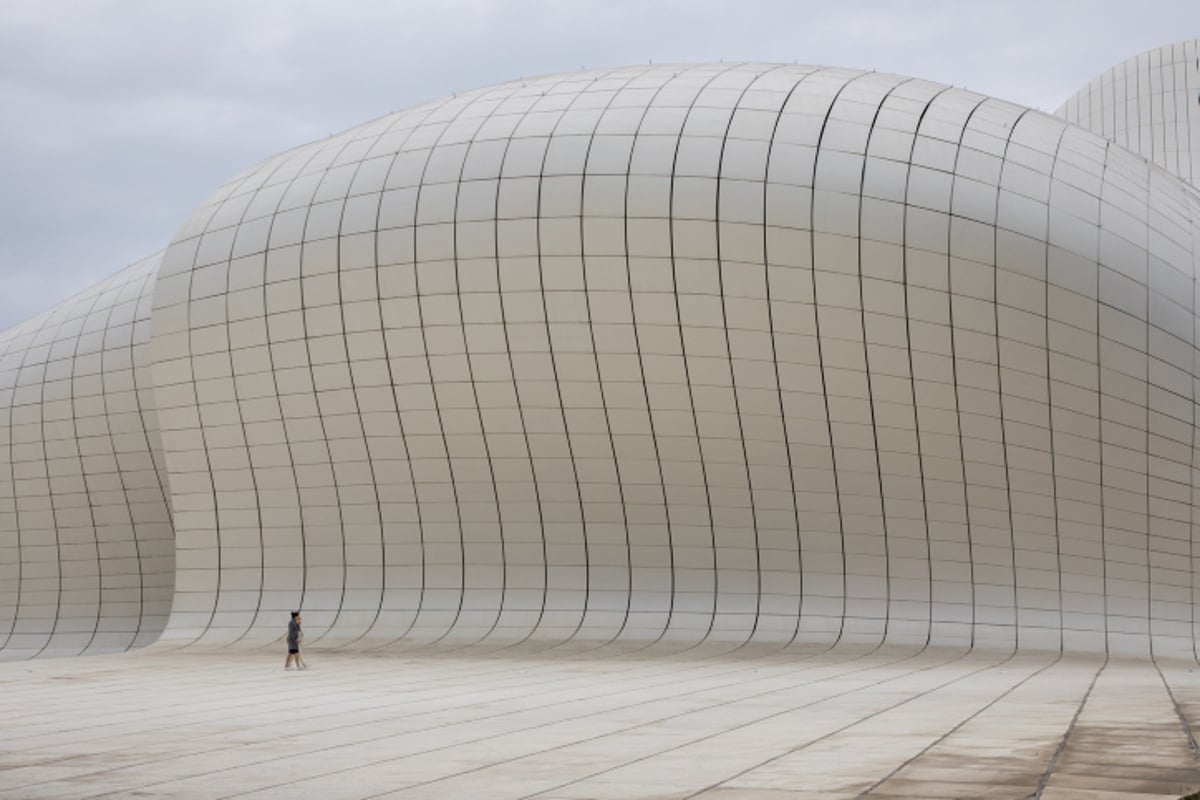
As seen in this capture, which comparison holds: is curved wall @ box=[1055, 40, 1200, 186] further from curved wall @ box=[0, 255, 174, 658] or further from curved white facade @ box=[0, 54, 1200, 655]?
curved wall @ box=[0, 255, 174, 658]

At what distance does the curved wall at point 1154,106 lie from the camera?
56.5 m

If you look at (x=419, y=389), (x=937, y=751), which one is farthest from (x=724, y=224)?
(x=937, y=751)

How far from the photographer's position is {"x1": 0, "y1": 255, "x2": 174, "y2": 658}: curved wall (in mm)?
42375

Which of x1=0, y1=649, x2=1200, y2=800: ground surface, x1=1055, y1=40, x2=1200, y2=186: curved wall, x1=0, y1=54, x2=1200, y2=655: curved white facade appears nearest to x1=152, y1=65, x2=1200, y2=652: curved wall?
x1=0, y1=54, x2=1200, y2=655: curved white facade

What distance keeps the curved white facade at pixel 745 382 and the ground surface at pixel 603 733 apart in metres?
6.71

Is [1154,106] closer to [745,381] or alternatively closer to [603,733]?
[745,381]

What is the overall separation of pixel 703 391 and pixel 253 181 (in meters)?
15.8

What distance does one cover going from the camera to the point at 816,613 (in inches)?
1255

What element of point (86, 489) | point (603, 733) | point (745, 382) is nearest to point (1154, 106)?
point (745, 382)

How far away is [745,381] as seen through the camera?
104 feet

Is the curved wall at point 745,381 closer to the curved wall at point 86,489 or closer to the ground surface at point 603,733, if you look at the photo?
the ground surface at point 603,733

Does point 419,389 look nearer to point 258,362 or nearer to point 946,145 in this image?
point 258,362

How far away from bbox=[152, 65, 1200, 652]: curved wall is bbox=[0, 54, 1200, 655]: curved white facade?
0.08 metres

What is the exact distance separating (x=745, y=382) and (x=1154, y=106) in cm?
3593
